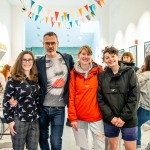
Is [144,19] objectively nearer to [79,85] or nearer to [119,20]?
[119,20]

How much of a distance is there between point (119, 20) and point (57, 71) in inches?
214

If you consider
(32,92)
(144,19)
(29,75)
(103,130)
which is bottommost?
(103,130)

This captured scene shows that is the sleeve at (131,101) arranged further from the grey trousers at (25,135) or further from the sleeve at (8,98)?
the sleeve at (8,98)

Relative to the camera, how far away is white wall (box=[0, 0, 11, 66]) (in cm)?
711

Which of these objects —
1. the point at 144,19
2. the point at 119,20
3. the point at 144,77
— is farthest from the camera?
the point at 119,20

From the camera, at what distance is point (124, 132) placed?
89.4 inches

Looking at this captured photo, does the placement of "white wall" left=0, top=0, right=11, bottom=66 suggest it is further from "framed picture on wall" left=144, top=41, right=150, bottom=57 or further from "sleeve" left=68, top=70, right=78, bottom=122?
"sleeve" left=68, top=70, right=78, bottom=122

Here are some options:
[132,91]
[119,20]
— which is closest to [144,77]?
[132,91]

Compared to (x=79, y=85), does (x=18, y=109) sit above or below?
below

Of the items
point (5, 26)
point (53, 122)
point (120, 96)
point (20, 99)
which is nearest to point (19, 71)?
point (20, 99)

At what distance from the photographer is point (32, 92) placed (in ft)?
7.34

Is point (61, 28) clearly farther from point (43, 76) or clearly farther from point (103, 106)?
point (103, 106)

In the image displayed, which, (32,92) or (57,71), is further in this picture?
(57,71)

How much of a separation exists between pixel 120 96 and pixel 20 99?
95 cm
